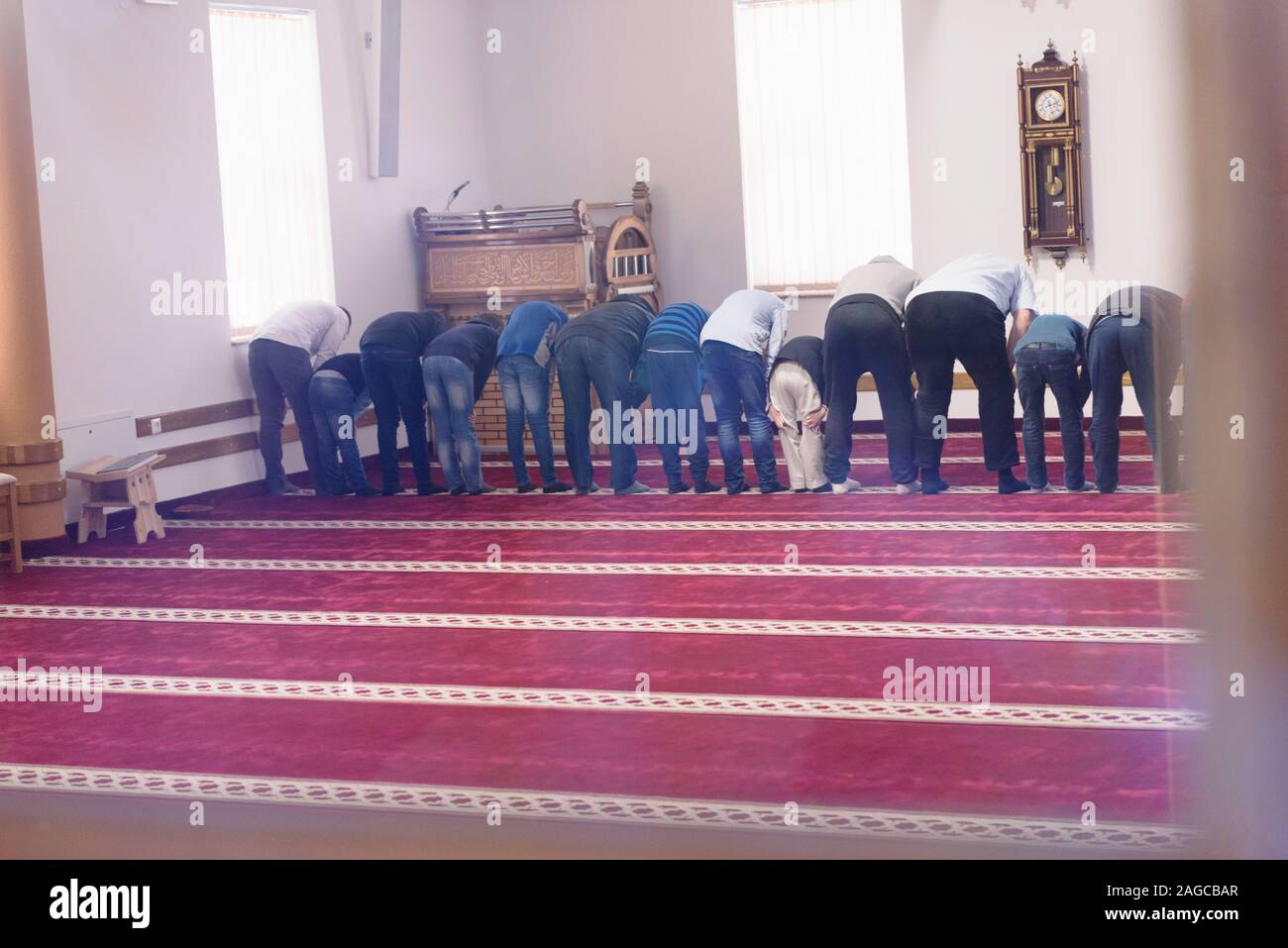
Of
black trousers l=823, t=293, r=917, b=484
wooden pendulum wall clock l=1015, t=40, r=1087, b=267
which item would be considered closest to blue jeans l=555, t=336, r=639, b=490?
black trousers l=823, t=293, r=917, b=484

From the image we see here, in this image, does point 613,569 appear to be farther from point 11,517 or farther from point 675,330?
point 11,517

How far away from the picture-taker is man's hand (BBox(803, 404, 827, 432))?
316 inches

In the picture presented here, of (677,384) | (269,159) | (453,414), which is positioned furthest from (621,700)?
(269,159)

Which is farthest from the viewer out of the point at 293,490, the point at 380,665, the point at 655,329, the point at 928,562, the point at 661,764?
the point at 293,490

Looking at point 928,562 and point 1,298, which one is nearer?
point 928,562

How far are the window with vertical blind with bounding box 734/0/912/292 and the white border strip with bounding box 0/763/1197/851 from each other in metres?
7.34

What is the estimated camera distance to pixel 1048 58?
9.71m

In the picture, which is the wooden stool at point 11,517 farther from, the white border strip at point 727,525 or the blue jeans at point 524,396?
the blue jeans at point 524,396

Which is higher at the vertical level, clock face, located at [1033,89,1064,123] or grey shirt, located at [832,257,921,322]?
clock face, located at [1033,89,1064,123]

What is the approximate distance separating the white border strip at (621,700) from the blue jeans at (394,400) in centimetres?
367

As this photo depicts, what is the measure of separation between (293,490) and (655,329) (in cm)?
269

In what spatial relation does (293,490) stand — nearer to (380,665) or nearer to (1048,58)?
(380,665)

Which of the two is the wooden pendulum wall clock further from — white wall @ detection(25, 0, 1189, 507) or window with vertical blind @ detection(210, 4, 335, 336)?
window with vertical blind @ detection(210, 4, 335, 336)

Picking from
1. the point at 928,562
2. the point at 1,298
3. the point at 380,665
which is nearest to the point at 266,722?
the point at 380,665
